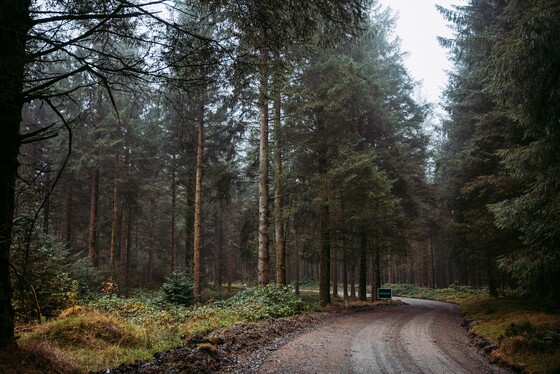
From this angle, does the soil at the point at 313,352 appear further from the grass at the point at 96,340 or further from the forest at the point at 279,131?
the forest at the point at 279,131

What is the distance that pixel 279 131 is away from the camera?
1559 cm

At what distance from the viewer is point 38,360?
425 centimetres

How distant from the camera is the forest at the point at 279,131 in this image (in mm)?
4555

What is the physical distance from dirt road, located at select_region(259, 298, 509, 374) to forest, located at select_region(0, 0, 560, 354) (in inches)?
102

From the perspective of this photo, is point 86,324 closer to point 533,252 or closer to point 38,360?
point 38,360

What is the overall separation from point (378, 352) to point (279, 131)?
34.3 ft

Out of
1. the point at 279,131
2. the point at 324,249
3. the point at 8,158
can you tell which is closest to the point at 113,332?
the point at 8,158

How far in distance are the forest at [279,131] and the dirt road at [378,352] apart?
2.58m

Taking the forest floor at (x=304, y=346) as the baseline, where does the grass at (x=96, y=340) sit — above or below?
above

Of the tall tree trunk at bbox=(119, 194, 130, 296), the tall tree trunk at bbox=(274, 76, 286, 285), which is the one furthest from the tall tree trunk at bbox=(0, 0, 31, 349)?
the tall tree trunk at bbox=(119, 194, 130, 296)

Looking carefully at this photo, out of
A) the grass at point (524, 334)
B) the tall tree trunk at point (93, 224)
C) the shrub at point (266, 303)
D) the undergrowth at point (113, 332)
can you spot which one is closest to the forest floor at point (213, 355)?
the undergrowth at point (113, 332)

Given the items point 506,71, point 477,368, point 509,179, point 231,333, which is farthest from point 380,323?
point 506,71

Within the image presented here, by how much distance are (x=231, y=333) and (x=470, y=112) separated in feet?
55.4

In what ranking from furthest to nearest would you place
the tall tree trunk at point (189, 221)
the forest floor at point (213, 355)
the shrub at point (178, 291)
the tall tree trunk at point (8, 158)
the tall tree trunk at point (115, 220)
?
the tall tree trunk at point (189, 221)
the tall tree trunk at point (115, 220)
the shrub at point (178, 291)
the forest floor at point (213, 355)
the tall tree trunk at point (8, 158)
